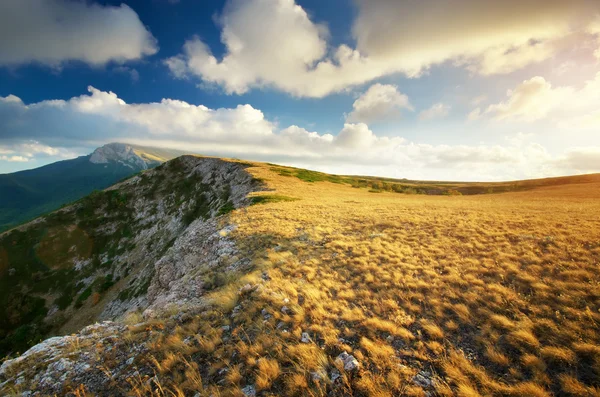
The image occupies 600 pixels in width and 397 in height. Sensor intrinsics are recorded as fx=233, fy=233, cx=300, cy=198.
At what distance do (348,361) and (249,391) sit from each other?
2.74 metres

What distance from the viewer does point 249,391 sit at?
19.8 ft

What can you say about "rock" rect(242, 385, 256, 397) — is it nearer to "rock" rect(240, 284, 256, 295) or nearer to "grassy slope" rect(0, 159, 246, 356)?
"rock" rect(240, 284, 256, 295)

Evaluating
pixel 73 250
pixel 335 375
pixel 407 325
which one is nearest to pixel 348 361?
pixel 335 375

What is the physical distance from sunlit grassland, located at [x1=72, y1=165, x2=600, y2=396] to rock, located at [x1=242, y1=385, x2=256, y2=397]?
0.18 meters

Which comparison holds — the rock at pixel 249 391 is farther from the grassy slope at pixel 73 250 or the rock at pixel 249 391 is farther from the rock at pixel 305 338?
the grassy slope at pixel 73 250

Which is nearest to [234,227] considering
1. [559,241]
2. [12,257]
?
[559,241]

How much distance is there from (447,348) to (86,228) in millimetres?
76750

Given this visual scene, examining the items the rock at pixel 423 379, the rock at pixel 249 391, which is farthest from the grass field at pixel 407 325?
the rock at pixel 249 391

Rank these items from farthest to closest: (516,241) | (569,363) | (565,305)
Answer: (516,241)
(565,305)
(569,363)

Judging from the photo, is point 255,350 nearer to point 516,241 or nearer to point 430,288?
point 430,288

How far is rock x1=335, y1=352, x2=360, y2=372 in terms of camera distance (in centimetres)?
Answer: 629

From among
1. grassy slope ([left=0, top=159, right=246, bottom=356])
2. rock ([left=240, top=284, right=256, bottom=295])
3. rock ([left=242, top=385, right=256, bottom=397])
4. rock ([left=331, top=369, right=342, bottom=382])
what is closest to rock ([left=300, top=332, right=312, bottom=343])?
rock ([left=331, top=369, right=342, bottom=382])

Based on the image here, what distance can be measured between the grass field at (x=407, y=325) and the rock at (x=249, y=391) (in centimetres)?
20

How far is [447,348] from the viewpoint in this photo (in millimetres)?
7012
